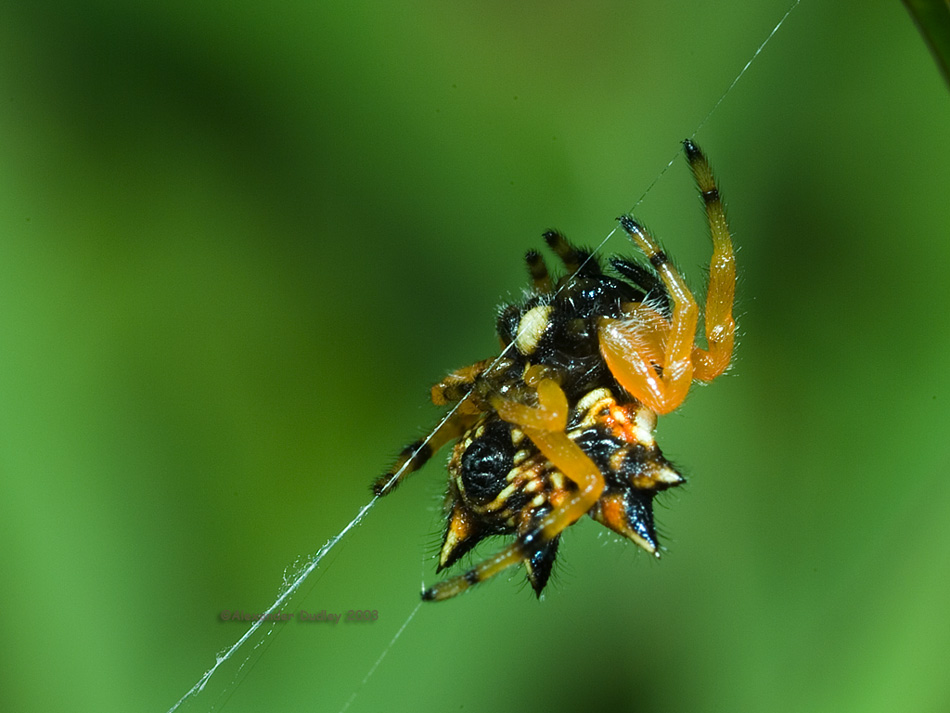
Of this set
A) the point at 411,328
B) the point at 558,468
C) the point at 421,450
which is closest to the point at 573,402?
the point at 558,468

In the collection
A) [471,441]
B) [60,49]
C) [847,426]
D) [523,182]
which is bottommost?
[847,426]

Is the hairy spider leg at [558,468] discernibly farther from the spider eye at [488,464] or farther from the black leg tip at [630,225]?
the black leg tip at [630,225]

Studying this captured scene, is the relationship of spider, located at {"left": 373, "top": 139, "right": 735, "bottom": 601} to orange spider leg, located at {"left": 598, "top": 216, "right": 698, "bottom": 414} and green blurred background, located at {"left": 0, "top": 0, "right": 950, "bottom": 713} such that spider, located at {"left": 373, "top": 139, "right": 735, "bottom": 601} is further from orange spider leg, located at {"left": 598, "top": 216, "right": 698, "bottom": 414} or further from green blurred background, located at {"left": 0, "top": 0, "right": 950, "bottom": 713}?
green blurred background, located at {"left": 0, "top": 0, "right": 950, "bottom": 713}

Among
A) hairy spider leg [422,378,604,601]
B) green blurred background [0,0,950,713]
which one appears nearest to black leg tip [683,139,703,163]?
hairy spider leg [422,378,604,601]

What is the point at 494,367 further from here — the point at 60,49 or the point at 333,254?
the point at 60,49

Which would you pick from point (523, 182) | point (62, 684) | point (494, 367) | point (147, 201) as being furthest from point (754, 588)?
point (147, 201)

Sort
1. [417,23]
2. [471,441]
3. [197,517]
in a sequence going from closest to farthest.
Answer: [471,441] < [197,517] < [417,23]
